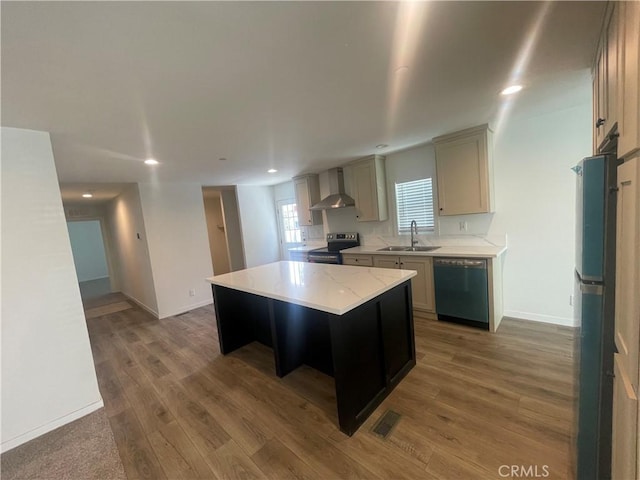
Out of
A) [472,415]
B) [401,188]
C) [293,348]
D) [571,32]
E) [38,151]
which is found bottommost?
[472,415]

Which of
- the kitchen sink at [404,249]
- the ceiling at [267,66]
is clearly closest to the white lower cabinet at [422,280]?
the kitchen sink at [404,249]

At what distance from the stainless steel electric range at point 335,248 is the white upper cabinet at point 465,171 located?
5.46ft

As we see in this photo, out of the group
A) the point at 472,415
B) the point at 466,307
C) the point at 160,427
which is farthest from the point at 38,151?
the point at 466,307

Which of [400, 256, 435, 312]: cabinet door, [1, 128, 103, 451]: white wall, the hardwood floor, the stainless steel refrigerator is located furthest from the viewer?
[400, 256, 435, 312]: cabinet door

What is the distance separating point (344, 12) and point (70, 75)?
1.46 m

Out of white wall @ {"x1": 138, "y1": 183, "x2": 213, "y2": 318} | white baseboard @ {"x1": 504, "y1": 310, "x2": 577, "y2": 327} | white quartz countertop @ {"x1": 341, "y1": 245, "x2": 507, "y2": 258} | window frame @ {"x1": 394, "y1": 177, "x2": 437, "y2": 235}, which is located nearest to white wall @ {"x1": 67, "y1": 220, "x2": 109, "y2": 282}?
white wall @ {"x1": 138, "y1": 183, "x2": 213, "y2": 318}

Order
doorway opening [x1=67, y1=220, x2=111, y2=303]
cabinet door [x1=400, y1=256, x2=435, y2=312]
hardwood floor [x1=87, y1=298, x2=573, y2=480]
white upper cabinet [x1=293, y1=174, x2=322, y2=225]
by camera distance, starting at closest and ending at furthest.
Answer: hardwood floor [x1=87, y1=298, x2=573, y2=480] < cabinet door [x1=400, y1=256, x2=435, y2=312] < white upper cabinet [x1=293, y1=174, x2=322, y2=225] < doorway opening [x1=67, y1=220, x2=111, y2=303]

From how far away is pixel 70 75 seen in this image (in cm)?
140

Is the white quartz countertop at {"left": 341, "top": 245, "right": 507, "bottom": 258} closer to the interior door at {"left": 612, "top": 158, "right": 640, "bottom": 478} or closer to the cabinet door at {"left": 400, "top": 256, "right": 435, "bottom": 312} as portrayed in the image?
the cabinet door at {"left": 400, "top": 256, "right": 435, "bottom": 312}

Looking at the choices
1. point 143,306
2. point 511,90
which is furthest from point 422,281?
point 143,306

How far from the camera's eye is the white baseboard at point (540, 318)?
2.94 m

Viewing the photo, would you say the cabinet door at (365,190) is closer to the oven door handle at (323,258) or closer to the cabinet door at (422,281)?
the oven door handle at (323,258)

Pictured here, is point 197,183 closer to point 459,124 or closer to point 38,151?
point 38,151

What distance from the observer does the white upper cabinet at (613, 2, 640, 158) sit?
82 centimetres
